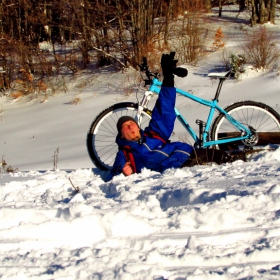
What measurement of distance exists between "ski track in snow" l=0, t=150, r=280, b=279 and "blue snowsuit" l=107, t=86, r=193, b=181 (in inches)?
29.9

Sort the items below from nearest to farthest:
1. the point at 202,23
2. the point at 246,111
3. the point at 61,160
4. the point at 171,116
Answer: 1. the point at 171,116
2. the point at 246,111
3. the point at 61,160
4. the point at 202,23

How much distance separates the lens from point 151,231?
240 cm

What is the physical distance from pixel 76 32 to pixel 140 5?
206 cm

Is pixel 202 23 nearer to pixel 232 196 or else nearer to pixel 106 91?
pixel 106 91

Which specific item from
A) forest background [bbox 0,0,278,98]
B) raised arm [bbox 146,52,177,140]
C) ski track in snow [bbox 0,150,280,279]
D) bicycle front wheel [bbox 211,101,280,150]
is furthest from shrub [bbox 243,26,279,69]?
ski track in snow [bbox 0,150,280,279]

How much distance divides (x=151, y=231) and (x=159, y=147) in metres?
1.94

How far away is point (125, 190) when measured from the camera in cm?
321

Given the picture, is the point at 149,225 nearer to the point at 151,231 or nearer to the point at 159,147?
the point at 151,231

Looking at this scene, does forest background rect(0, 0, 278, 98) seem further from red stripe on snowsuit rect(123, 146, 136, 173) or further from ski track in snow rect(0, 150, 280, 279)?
ski track in snow rect(0, 150, 280, 279)

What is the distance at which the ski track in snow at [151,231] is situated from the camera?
1.99 m

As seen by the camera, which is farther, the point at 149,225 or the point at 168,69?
the point at 168,69

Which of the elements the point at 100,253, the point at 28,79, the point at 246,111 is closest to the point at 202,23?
the point at 28,79

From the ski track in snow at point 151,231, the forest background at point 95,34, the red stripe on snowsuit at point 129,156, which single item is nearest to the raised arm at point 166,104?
the red stripe on snowsuit at point 129,156

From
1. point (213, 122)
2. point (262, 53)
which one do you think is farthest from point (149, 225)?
point (262, 53)
